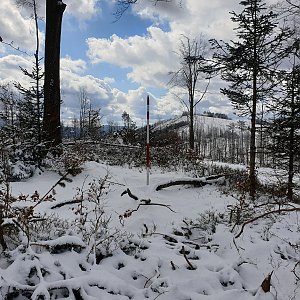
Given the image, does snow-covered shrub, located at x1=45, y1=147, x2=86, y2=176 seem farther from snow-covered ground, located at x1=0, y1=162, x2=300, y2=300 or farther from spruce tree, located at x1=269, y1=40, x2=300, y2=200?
spruce tree, located at x1=269, y1=40, x2=300, y2=200

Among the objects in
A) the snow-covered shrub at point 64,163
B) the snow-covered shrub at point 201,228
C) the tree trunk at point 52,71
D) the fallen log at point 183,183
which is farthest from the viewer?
the tree trunk at point 52,71

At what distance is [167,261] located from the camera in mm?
4008

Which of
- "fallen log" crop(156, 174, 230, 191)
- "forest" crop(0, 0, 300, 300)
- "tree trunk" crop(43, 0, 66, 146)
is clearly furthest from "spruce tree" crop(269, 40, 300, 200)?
"tree trunk" crop(43, 0, 66, 146)

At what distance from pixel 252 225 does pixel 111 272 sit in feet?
9.96

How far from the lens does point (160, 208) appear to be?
20.1 feet

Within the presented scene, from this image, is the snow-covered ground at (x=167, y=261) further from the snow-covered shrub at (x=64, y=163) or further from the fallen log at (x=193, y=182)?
the snow-covered shrub at (x=64, y=163)

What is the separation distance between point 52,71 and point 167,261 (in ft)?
28.2

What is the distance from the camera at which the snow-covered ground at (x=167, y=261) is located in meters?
3.28

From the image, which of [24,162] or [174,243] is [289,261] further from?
[24,162]

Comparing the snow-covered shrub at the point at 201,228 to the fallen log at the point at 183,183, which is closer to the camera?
the snow-covered shrub at the point at 201,228

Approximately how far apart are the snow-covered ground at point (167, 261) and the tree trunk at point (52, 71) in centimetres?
475

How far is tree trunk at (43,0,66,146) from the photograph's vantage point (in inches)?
414

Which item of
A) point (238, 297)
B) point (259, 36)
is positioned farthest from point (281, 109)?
point (238, 297)

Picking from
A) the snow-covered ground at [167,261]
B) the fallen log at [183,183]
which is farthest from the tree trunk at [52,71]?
the snow-covered ground at [167,261]
